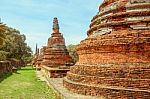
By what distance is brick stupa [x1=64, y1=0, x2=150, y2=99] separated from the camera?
7195 mm

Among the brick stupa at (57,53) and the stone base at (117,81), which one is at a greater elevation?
the brick stupa at (57,53)

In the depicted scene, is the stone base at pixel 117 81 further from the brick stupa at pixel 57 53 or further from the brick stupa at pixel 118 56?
the brick stupa at pixel 57 53

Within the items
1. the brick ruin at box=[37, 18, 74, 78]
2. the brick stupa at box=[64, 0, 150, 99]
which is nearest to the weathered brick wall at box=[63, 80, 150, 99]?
the brick stupa at box=[64, 0, 150, 99]

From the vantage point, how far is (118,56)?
26.1 feet

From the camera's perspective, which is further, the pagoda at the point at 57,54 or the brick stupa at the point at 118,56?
the pagoda at the point at 57,54

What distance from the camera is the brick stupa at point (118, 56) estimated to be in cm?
720

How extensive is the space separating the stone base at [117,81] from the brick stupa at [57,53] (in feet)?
43.4

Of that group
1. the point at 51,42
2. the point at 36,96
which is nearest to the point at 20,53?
the point at 51,42

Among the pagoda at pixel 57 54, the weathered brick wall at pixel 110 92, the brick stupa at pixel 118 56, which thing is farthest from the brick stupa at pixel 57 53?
the weathered brick wall at pixel 110 92

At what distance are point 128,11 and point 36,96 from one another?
13.9 feet

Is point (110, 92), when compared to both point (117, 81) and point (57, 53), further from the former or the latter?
point (57, 53)

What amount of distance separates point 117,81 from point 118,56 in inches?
32.3

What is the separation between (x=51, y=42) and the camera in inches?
882

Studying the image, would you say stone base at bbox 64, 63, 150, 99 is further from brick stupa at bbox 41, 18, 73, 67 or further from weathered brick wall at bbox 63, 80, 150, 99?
brick stupa at bbox 41, 18, 73, 67
